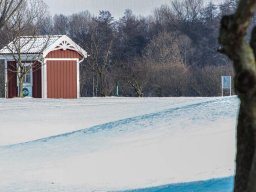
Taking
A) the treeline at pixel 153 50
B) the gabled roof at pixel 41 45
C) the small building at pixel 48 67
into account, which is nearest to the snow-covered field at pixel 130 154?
the small building at pixel 48 67

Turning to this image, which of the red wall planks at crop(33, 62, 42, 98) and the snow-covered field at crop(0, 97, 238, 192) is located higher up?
the red wall planks at crop(33, 62, 42, 98)

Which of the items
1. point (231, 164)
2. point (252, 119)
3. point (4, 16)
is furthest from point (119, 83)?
point (252, 119)

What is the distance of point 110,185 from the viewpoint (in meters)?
9.19

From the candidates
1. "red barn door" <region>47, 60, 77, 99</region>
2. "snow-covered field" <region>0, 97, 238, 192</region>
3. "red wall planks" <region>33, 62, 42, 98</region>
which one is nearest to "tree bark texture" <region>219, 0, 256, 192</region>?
"snow-covered field" <region>0, 97, 238, 192</region>

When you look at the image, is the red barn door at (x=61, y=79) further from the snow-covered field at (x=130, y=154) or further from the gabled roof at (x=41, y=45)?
the snow-covered field at (x=130, y=154)

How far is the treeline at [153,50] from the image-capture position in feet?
143

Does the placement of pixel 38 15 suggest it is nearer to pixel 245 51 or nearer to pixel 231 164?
pixel 231 164

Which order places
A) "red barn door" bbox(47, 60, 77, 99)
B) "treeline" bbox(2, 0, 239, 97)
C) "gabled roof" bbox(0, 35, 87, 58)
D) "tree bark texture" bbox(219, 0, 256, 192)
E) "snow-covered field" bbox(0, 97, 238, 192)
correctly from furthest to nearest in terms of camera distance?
"treeline" bbox(2, 0, 239, 97) < "red barn door" bbox(47, 60, 77, 99) < "gabled roof" bbox(0, 35, 87, 58) < "snow-covered field" bbox(0, 97, 238, 192) < "tree bark texture" bbox(219, 0, 256, 192)

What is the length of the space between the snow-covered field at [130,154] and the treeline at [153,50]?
903 inches

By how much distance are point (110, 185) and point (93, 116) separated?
10432mm

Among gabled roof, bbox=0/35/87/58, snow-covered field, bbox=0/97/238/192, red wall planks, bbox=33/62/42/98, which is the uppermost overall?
gabled roof, bbox=0/35/87/58

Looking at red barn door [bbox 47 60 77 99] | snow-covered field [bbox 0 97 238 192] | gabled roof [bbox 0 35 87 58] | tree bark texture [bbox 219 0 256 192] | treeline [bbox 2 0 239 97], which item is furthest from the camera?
treeline [bbox 2 0 239 97]

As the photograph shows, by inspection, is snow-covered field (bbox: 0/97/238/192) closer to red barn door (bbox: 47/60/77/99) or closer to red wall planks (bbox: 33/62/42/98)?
red barn door (bbox: 47/60/77/99)

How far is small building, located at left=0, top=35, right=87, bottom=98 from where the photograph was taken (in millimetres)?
35281
